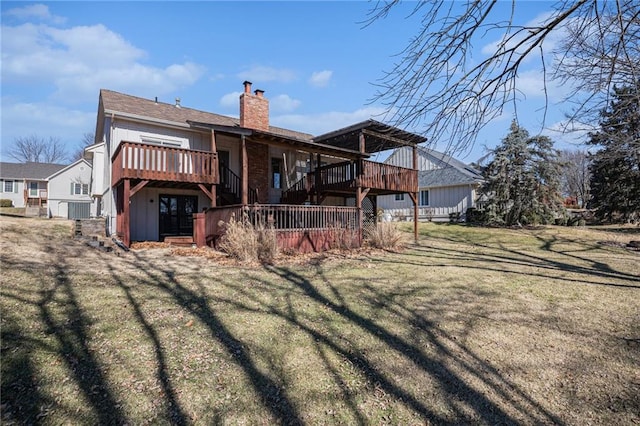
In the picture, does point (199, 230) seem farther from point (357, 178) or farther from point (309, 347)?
point (309, 347)

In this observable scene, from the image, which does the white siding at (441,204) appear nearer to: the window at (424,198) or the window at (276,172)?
the window at (424,198)

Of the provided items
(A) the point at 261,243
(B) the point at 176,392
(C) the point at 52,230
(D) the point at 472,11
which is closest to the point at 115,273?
(A) the point at 261,243

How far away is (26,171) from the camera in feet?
116

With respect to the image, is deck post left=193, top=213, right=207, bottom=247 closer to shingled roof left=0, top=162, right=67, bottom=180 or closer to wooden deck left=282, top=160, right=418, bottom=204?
wooden deck left=282, top=160, right=418, bottom=204

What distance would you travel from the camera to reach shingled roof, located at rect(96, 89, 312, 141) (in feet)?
41.4

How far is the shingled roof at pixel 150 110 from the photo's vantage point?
496 inches

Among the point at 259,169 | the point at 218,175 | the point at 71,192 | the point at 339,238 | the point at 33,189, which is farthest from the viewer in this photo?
the point at 33,189

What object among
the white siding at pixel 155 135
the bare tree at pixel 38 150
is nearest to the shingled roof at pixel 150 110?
the white siding at pixel 155 135

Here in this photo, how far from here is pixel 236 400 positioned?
9.28 feet

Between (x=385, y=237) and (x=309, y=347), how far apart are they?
26.3 feet

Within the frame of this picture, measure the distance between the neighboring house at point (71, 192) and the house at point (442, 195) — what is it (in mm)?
25608

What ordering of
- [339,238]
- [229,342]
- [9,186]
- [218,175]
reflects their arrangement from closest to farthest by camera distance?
[229,342], [339,238], [218,175], [9,186]

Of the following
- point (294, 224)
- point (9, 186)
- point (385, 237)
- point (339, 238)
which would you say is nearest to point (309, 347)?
point (294, 224)

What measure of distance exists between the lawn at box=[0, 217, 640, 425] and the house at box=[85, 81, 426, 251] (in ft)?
13.3
